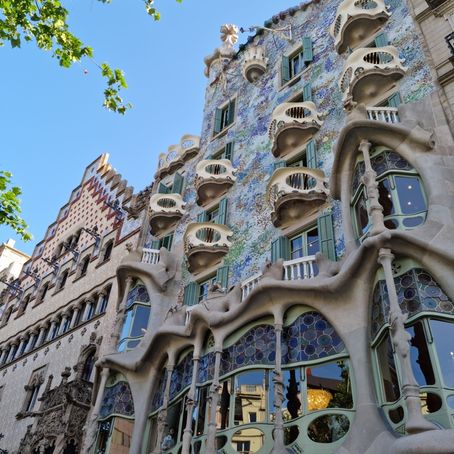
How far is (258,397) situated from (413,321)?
12.1 feet

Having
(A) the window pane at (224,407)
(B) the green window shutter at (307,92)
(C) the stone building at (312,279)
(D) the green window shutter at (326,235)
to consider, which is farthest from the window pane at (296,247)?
(B) the green window shutter at (307,92)

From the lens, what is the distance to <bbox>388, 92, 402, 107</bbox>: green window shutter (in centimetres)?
1293

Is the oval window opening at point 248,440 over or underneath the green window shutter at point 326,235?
underneath

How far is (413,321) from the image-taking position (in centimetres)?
850

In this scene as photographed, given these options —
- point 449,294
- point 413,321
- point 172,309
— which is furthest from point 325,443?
point 172,309

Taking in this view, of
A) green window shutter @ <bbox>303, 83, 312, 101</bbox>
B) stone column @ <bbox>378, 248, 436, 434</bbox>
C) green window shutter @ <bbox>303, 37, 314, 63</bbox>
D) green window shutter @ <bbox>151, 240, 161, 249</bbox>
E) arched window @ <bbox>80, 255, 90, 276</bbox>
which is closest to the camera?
stone column @ <bbox>378, 248, 436, 434</bbox>

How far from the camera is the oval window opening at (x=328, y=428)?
29.4ft

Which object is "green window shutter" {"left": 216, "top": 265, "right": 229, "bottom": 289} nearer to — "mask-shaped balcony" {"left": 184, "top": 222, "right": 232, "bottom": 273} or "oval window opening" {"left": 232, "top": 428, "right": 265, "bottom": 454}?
"mask-shaped balcony" {"left": 184, "top": 222, "right": 232, "bottom": 273}

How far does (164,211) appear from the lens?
63.0 ft

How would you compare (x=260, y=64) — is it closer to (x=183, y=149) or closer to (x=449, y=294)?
(x=183, y=149)

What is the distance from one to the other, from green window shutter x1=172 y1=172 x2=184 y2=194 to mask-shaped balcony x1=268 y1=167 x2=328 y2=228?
7.19 meters

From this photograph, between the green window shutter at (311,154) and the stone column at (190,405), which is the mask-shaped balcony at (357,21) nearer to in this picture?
the green window shutter at (311,154)

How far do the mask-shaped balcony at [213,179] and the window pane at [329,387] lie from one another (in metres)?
8.95

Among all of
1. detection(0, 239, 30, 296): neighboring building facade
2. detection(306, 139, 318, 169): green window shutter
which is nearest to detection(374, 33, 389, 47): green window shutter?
detection(306, 139, 318, 169): green window shutter
